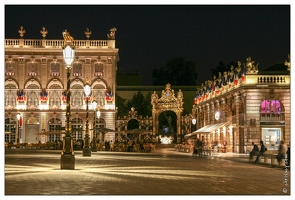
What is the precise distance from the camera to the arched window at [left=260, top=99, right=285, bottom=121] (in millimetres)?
41812

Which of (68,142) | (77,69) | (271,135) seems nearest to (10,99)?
(77,69)

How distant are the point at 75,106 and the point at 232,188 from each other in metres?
57.3

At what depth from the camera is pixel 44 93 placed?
70562mm

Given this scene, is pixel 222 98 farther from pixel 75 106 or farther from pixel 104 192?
pixel 104 192

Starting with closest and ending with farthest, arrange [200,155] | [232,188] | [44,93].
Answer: [232,188] < [200,155] < [44,93]

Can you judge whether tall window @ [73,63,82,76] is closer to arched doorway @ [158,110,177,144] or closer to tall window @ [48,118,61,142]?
tall window @ [48,118,61,142]

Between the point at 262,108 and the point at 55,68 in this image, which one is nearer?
the point at 262,108

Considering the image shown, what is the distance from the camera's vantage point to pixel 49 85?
71375 mm

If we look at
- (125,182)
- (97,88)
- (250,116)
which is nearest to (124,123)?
(97,88)

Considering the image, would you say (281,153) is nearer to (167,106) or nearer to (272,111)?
(272,111)

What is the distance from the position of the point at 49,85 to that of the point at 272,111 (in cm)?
3685

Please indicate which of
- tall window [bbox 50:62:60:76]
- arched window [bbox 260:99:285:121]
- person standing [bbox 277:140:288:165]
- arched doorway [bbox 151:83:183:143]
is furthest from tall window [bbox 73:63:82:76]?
person standing [bbox 277:140:288:165]

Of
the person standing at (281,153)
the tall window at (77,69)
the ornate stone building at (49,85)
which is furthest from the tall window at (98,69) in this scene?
the person standing at (281,153)

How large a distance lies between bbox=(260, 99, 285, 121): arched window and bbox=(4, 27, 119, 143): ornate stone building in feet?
102
